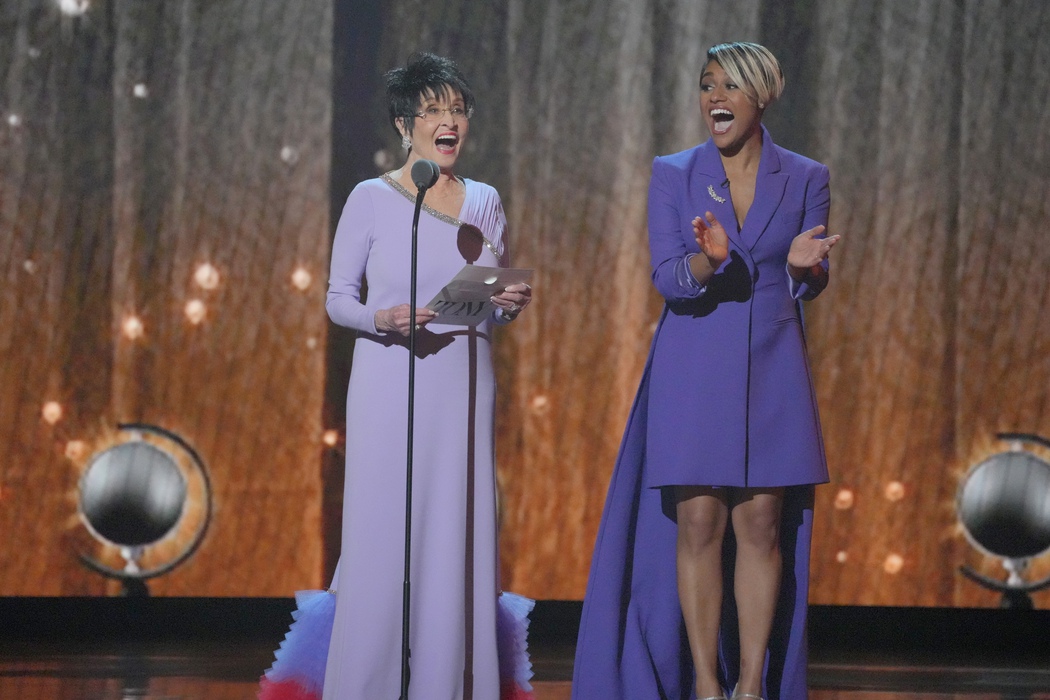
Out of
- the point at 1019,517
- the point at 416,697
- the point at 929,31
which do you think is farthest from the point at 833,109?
the point at 416,697

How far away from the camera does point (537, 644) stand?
14.3 feet

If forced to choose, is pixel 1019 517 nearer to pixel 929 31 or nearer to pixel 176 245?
pixel 929 31

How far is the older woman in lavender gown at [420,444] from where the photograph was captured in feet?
8.29

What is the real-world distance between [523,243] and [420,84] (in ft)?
5.55

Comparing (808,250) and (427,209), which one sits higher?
(427,209)

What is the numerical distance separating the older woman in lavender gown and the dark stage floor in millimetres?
1045

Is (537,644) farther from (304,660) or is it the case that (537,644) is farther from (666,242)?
(666,242)

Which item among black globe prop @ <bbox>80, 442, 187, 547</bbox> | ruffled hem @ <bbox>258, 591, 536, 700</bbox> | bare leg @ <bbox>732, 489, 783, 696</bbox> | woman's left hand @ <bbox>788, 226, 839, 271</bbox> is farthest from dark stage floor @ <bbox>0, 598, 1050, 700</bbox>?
woman's left hand @ <bbox>788, 226, 839, 271</bbox>

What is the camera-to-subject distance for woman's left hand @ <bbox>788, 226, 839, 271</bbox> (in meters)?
2.25

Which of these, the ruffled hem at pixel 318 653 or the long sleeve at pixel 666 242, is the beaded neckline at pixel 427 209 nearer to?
the long sleeve at pixel 666 242

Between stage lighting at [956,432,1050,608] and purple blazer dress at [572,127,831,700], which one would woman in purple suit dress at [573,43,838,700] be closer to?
purple blazer dress at [572,127,831,700]

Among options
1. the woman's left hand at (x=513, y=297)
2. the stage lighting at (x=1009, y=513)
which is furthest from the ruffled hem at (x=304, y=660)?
the stage lighting at (x=1009, y=513)

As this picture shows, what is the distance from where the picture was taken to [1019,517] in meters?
4.36

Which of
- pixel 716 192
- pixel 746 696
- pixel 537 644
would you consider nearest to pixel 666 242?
pixel 716 192
